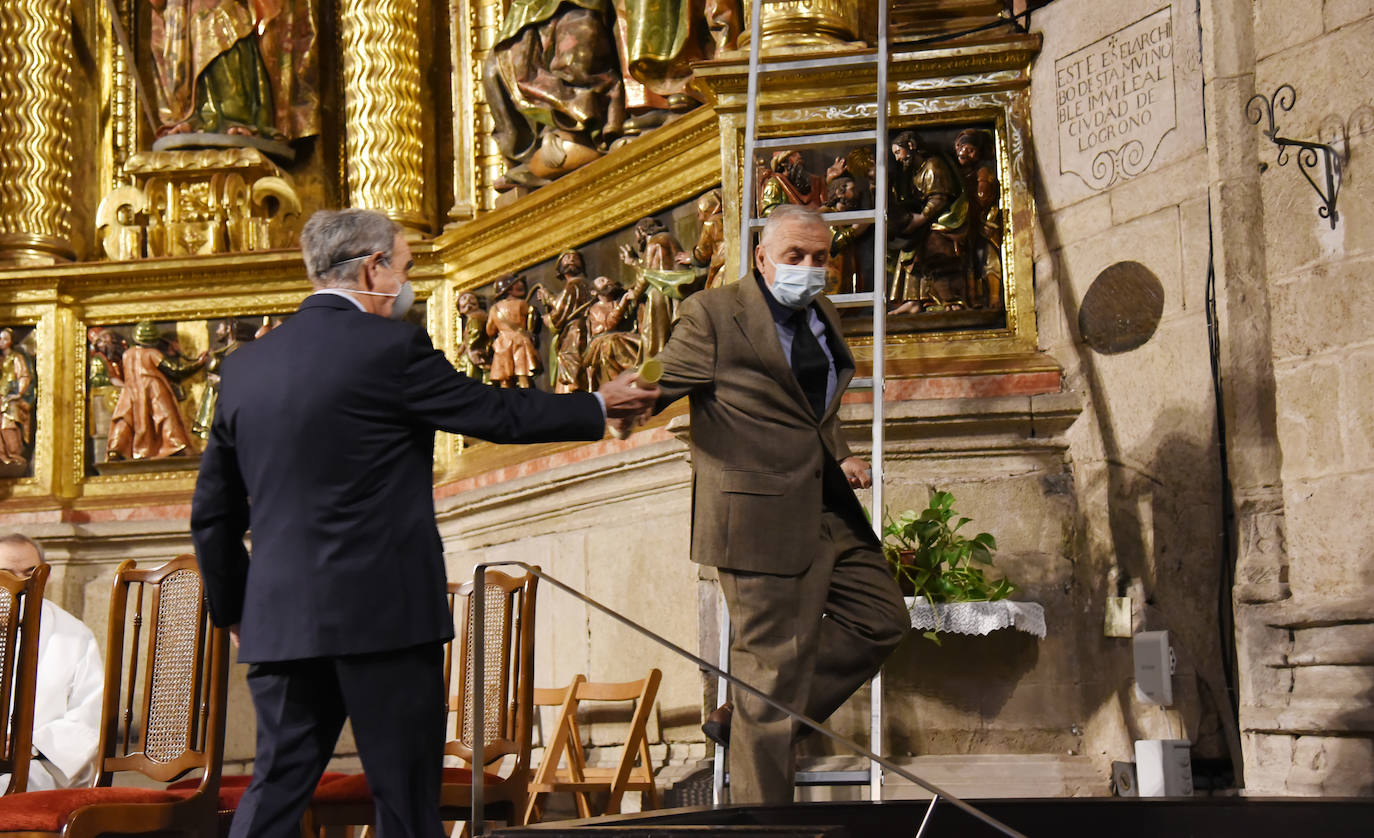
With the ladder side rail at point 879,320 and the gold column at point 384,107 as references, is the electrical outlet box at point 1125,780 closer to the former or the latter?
the ladder side rail at point 879,320

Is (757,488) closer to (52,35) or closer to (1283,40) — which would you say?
(1283,40)

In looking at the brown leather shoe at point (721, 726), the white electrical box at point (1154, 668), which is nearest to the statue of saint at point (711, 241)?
the white electrical box at point (1154, 668)

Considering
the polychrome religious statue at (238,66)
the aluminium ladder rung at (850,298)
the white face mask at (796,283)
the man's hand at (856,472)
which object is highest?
the polychrome religious statue at (238,66)

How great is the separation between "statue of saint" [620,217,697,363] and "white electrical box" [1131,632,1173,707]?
2.69 metres

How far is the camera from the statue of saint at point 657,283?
25.2 feet

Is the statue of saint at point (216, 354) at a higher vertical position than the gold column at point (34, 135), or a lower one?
lower

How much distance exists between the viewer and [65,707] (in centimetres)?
469

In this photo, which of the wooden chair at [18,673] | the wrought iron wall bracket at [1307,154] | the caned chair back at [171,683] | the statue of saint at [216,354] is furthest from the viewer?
the statue of saint at [216,354]

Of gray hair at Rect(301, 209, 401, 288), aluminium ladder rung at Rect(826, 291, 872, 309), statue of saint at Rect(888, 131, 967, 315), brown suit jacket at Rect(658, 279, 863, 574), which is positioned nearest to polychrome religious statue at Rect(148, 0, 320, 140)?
statue of saint at Rect(888, 131, 967, 315)

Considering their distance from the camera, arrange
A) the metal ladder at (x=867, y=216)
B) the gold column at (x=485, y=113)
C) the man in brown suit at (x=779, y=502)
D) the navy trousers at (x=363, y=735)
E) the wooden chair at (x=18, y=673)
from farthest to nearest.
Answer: the gold column at (x=485, y=113) < the metal ladder at (x=867, y=216) < the man in brown suit at (x=779, y=502) < the wooden chair at (x=18, y=673) < the navy trousers at (x=363, y=735)

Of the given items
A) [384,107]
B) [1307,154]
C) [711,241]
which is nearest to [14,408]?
[384,107]

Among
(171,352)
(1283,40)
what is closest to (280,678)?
(1283,40)

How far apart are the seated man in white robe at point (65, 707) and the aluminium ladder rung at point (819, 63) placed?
3.46 m

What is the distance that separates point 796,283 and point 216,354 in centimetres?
578
